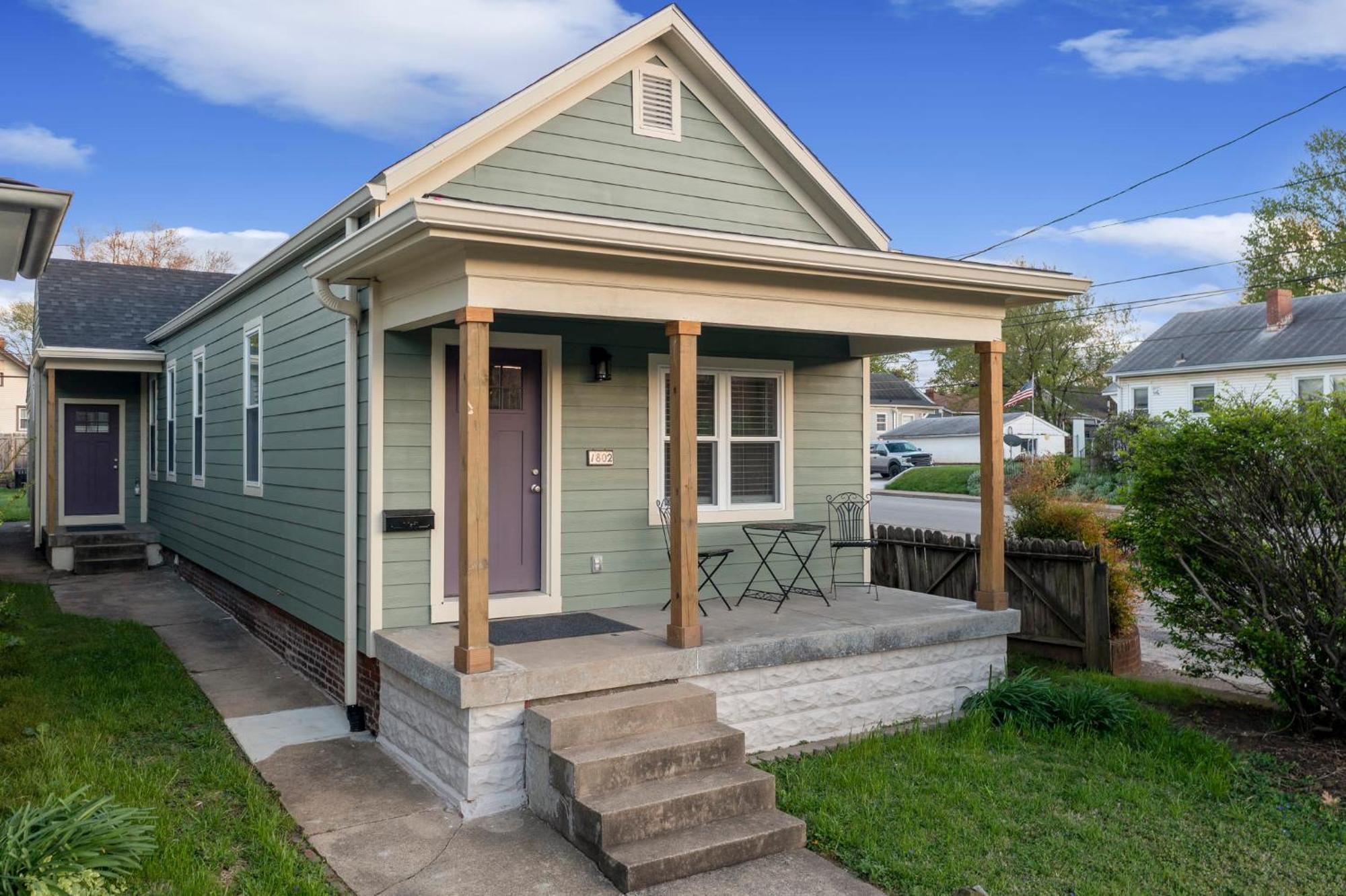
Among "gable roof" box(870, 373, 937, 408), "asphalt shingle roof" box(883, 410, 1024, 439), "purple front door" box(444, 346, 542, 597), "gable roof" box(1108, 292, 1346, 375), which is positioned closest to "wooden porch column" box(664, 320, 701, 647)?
"purple front door" box(444, 346, 542, 597)

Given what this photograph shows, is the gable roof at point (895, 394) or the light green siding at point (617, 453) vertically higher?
the gable roof at point (895, 394)

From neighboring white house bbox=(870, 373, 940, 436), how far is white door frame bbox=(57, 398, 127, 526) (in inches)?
1675

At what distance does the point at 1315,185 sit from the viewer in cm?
3450

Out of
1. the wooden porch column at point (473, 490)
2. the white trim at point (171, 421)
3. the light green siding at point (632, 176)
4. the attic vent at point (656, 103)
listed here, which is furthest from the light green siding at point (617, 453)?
the white trim at point (171, 421)

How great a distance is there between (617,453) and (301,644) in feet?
9.80

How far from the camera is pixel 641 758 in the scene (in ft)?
15.9

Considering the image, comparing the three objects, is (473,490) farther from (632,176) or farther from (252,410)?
(252,410)

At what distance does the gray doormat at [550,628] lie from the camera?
620cm

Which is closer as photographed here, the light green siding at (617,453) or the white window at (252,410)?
the light green siding at (617,453)

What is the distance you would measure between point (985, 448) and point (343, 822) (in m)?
5.16

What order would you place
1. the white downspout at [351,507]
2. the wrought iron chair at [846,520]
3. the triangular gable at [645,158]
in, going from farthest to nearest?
the wrought iron chair at [846,520] → the triangular gable at [645,158] → the white downspout at [351,507]

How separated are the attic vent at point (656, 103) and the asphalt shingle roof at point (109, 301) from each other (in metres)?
9.02

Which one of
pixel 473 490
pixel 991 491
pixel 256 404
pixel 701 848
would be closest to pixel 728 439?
pixel 991 491

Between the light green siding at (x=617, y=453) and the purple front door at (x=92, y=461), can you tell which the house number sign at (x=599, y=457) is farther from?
the purple front door at (x=92, y=461)
